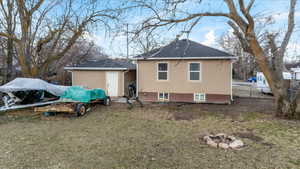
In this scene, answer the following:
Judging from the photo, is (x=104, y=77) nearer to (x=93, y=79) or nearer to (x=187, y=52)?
(x=93, y=79)

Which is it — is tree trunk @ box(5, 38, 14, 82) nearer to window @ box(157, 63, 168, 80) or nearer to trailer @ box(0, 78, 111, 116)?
trailer @ box(0, 78, 111, 116)

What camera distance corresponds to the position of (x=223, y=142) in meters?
4.11

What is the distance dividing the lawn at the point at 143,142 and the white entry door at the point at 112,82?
4.87 metres

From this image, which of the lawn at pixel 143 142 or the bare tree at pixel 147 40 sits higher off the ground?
the bare tree at pixel 147 40

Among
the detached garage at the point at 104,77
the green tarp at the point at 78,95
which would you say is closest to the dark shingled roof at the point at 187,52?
the detached garage at the point at 104,77

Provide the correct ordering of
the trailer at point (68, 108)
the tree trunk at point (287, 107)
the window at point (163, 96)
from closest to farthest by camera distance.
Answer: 1. the tree trunk at point (287, 107)
2. the trailer at point (68, 108)
3. the window at point (163, 96)

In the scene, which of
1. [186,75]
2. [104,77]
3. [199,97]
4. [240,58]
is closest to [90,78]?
[104,77]

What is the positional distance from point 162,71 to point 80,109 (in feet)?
18.2

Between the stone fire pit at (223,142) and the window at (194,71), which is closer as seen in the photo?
the stone fire pit at (223,142)

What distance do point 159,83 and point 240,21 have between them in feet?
18.5

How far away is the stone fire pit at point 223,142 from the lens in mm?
3932

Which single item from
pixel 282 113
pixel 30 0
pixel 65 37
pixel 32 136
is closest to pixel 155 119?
pixel 32 136

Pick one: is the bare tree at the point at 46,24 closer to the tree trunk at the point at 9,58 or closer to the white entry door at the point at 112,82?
the tree trunk at the point at 9,58

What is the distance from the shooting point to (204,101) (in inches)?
396
